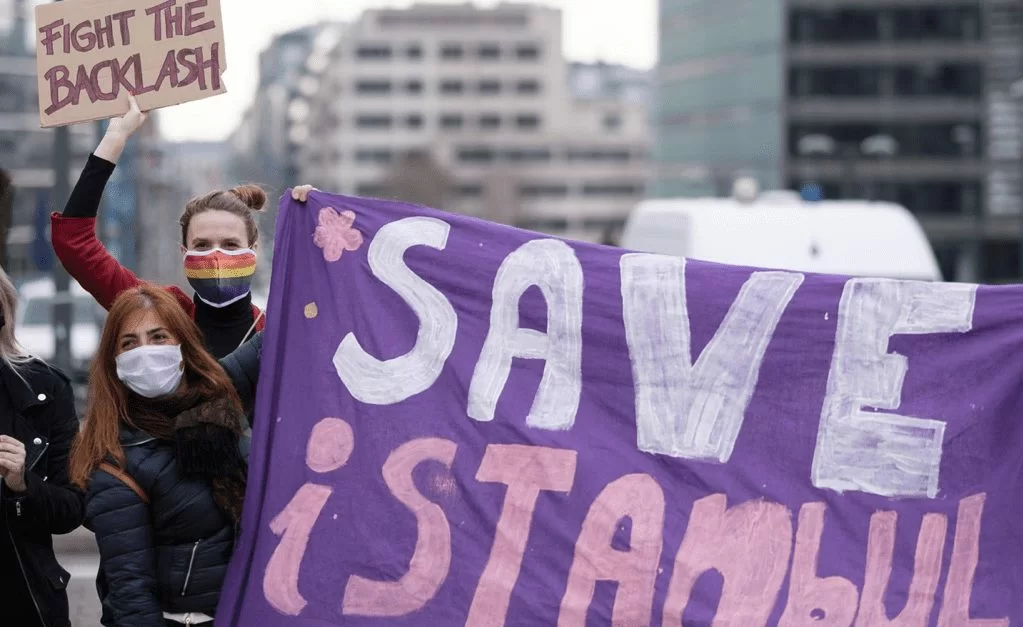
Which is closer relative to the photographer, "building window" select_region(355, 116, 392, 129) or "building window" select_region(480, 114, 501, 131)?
"building window" select_region(355, 116, 392, 129)

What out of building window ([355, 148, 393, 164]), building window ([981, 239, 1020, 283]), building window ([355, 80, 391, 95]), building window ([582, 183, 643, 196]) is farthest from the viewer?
building window ([355, 80, 391, 95])

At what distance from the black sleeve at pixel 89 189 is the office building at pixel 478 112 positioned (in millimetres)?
120170

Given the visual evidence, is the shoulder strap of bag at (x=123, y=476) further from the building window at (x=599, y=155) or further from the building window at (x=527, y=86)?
the building window at (x=527, y=86)

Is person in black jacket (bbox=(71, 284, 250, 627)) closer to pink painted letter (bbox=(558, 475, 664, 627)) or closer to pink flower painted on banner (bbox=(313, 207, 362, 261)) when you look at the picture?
pink flower painted on banner (bbox=(313, 207, 362, 261))

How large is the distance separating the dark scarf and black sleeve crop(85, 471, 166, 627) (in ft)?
0.53

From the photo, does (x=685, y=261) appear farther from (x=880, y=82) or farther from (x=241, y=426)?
(x=880, y=82)

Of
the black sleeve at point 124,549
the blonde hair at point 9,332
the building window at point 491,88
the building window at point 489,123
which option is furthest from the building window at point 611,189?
the black sleeve at point 124,549

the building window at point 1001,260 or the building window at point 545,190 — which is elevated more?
the building window at point 545,190

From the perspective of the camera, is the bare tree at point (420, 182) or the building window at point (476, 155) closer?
the bare tree at point (420, 182)

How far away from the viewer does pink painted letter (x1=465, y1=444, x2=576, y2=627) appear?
439 cm

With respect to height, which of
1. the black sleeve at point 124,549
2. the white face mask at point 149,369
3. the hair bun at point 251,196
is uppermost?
the hair bun at point 251,196

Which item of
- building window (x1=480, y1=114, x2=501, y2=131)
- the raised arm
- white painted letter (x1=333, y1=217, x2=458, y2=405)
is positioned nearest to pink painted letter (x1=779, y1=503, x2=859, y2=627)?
white painted letter (x1=333, y1=217, x2=458, y2=405)

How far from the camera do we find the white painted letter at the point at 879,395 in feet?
14.9

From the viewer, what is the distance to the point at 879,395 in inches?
183
